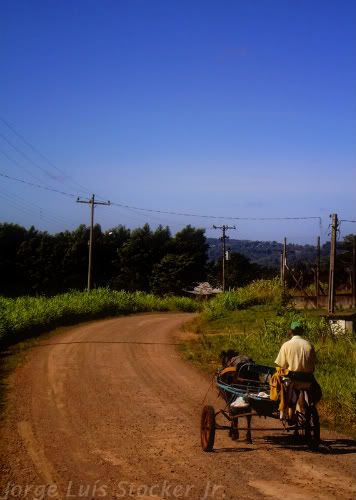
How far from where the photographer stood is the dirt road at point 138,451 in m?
6.43

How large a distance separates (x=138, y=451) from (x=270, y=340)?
11.3m

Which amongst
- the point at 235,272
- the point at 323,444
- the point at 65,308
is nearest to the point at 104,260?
the point at 235,272

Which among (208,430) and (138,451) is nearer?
(138,451)

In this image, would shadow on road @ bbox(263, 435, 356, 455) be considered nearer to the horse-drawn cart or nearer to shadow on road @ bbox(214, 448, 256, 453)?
the horse-drawn cart

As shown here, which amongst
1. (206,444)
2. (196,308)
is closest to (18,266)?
(196,308)

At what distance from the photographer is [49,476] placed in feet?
22.5

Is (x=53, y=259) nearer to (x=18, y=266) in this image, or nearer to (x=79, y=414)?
(x=18, y=266)

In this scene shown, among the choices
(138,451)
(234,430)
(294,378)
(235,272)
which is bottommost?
(138,451)

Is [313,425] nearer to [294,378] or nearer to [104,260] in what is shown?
[294,378]

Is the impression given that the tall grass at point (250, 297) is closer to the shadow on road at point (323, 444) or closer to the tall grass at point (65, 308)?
the tall grass at point (65, 308)

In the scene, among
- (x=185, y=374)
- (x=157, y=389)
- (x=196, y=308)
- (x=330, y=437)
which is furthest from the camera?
(x=196, y=308)

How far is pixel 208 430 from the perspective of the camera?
803cm

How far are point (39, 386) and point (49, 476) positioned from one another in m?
6.12

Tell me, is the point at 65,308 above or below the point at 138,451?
above
